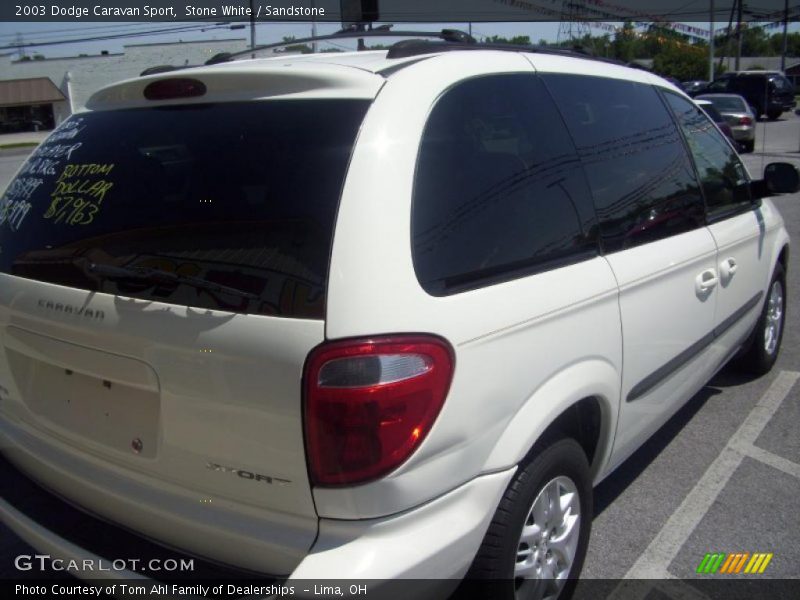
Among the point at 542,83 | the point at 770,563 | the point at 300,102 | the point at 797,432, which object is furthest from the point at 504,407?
the point at 797,432

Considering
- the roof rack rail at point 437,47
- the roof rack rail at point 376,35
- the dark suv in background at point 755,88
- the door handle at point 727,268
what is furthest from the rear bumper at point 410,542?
the dark suv in background at point 755,88

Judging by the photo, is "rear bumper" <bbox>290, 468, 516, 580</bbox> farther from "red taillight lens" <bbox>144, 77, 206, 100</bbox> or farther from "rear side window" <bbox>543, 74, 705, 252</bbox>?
"red taillight lens" <bbox>144, 77, 206, 100</bbox>

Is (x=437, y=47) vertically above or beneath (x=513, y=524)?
above

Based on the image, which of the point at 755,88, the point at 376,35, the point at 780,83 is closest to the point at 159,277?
the point at 376,35

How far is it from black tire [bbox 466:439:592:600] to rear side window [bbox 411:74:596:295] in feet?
1.93

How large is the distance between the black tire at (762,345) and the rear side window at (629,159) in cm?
144

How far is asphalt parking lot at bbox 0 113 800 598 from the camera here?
286 centimetres

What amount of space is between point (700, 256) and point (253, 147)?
214cm

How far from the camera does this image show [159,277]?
1.96 metres

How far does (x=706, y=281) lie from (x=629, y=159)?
2.53 ft

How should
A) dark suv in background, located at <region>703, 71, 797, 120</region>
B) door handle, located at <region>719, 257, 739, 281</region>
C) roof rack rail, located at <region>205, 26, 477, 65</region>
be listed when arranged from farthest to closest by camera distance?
1. dark suv in background, located at <region>703, 71, 797, 120</region>
2. door handle, located at <region>719, 257, 739, 281</region>
3. roof rack rail, located at <region>205, 26, 477, 65</region>

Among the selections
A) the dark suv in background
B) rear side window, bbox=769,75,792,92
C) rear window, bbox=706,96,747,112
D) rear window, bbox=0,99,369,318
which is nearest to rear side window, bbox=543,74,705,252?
rear window, bbox=0,99,369,318

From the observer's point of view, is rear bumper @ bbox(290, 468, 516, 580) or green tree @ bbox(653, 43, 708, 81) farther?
green tree @ bbox(653, 43, 708, 81)

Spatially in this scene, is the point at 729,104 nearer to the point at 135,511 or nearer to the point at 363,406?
the point at 363,406
